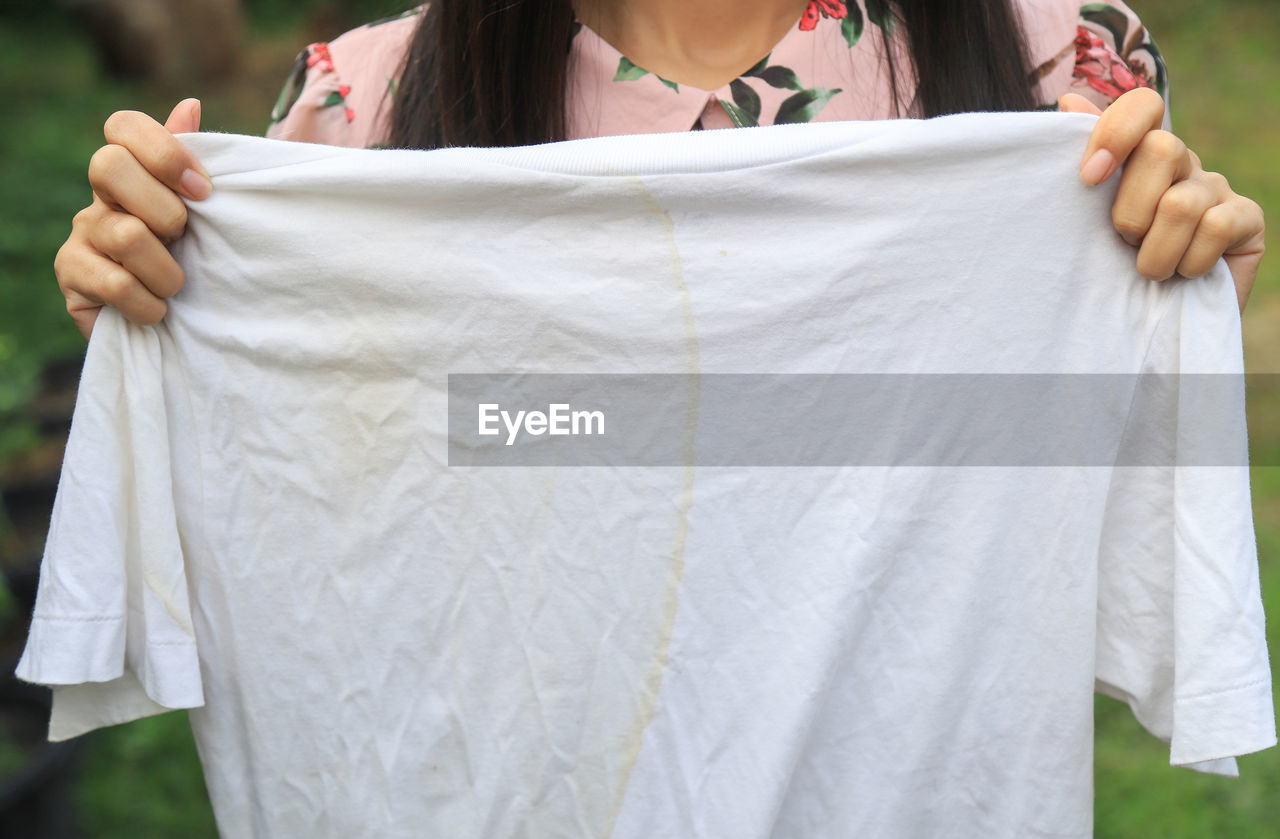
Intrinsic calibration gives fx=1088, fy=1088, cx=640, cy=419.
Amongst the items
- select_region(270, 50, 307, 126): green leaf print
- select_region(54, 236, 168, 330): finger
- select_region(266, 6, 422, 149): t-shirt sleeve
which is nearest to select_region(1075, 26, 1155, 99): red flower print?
select_region(266, 6, 422, 149): t-shirt sleeve

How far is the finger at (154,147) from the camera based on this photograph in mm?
949

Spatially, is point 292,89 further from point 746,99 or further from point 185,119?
point 746,99

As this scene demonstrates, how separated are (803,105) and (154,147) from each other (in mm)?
625

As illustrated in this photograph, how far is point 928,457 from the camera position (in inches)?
38.4

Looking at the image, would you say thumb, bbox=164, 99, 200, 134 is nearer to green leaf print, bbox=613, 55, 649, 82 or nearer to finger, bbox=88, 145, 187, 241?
finger, bbox=88, 145, 187, 241

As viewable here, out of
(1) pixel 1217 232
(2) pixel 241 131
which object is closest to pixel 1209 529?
(1) pixel 1217 232

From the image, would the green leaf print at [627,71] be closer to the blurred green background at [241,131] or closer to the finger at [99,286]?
the blurred green background at [241,131]

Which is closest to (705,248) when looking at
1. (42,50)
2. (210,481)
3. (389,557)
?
(389,557)

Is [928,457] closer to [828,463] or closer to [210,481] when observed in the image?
[828,463]

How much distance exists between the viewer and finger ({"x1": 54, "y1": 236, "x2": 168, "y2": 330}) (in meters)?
0.96

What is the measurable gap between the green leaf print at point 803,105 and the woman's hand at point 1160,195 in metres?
0.30

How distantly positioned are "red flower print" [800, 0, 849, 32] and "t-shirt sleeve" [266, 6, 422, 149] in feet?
1.50

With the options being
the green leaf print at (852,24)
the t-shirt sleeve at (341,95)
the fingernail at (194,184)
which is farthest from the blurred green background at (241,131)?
the green leaf print at (852,24)

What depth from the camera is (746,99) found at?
3.71 feet
